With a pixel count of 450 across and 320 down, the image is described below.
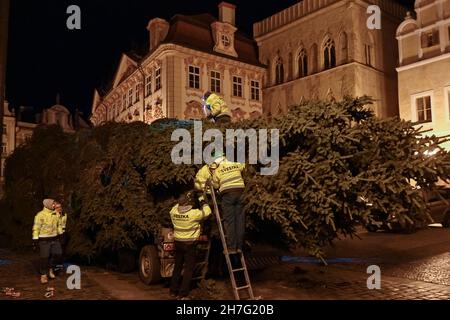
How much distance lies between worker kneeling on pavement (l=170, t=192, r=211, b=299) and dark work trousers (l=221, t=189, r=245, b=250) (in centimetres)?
45

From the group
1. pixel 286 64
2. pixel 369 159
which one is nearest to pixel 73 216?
pixel 369 159

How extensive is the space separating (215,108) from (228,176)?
5.78 ft

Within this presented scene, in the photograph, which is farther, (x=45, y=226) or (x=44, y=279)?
(x=45, y=226)

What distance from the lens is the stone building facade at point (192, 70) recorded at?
99.0 ft

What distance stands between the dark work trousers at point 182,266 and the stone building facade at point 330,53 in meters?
23.2

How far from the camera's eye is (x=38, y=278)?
10.5 metres

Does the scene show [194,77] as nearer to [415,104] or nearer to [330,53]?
[330,53]

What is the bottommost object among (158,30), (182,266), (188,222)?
(182,266)

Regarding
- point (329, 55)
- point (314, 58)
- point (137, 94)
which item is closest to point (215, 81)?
point (137, 94)

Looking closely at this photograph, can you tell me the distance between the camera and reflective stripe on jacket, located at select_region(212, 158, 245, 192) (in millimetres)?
7914

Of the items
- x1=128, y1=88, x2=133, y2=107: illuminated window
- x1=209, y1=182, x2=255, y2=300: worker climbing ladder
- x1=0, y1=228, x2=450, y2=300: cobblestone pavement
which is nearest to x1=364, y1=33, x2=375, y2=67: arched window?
x1=128, y1=88, x2=133, y2=107: illuminated window

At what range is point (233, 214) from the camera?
25.9ft

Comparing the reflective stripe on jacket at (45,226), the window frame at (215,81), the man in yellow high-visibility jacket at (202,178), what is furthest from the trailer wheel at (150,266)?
the window frame at (215,81)
